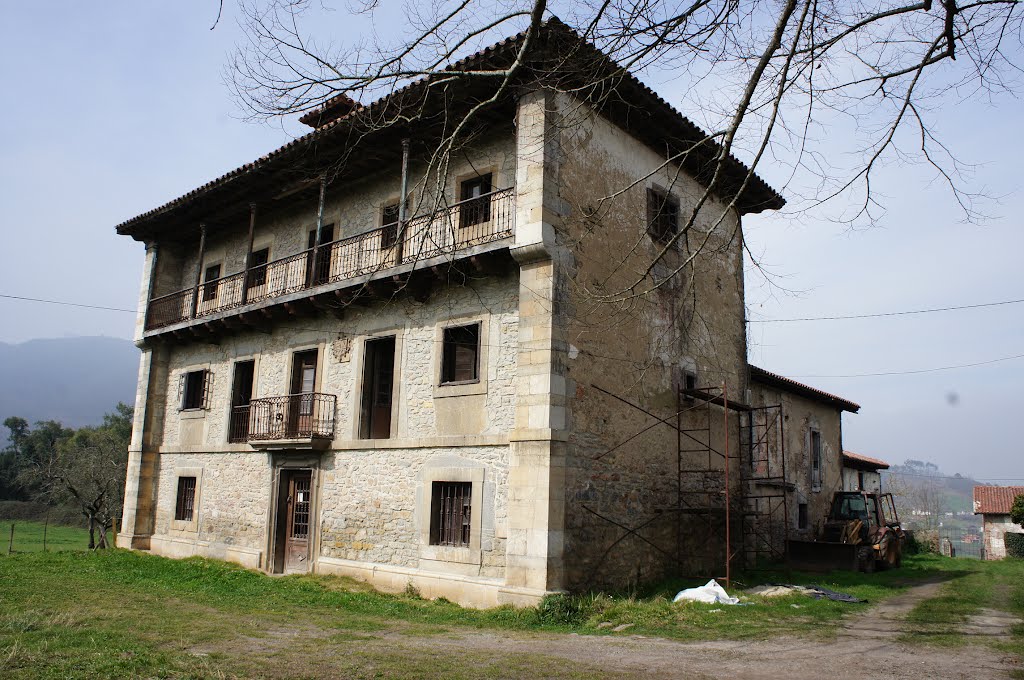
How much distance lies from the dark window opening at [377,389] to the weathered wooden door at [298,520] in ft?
6.15

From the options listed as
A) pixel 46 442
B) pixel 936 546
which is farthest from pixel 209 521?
pixel 46 442

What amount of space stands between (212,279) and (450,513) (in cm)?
1165

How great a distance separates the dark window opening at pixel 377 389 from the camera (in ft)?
47.8

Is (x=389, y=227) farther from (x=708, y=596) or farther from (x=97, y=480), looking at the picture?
(x=97, y=480)

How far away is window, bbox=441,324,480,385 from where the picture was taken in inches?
509

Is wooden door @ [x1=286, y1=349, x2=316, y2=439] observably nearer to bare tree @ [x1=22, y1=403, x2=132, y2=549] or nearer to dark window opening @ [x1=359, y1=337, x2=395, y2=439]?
dark window opening @ [x1=359, y1=337, x2=395, y2=439]

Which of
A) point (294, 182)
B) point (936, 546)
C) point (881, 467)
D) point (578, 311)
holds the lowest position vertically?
point (936, 546)

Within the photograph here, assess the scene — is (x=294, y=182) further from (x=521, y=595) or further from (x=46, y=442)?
(x=46, y=442)

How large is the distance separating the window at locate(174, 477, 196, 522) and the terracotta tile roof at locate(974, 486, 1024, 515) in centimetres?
3094

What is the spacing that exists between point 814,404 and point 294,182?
1518 centimetres

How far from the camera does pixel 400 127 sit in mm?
13867

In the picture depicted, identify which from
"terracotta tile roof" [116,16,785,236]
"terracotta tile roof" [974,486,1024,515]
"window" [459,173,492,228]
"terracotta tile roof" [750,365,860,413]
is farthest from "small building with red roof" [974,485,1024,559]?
"window" [459,173,492,228]

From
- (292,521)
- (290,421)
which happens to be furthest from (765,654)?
(290,421)

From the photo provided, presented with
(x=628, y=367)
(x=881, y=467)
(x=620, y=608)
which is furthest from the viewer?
(x=881, y=467)
